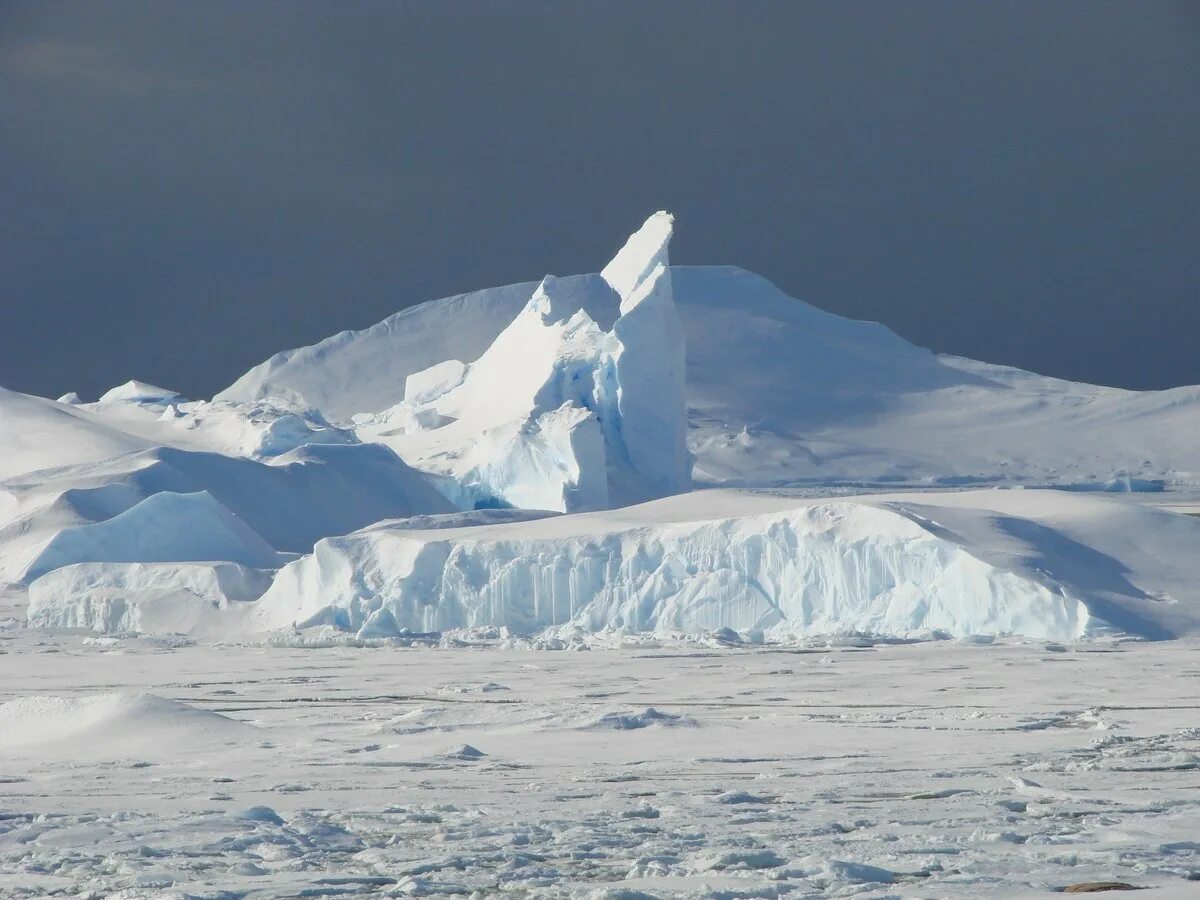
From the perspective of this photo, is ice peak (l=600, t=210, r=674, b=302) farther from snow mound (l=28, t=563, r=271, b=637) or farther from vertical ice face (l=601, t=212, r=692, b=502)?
snow mound (l=28, t=563, r=271, b=637)

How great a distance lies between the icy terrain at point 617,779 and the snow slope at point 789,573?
1517mm

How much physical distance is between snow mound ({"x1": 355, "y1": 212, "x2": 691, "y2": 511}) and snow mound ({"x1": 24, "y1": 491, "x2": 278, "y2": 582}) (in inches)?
281

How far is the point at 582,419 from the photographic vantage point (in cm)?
3166

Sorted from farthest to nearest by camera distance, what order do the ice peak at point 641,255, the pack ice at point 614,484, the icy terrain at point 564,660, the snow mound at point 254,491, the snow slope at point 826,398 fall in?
the snow slope at point 826,398 → the ice peak at point 641,255 → the snow mound at point 254,491 → the pack ice at point 614,484 → the icy terrain at point 564,660

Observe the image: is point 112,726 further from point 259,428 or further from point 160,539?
point 259,428

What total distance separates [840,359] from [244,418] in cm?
2920

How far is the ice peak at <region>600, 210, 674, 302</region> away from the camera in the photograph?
37.8 m

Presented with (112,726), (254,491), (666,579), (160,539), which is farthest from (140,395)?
(112,726)

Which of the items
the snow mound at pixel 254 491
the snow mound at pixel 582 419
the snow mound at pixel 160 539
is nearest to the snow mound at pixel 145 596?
the snow mound at pixel 160 539

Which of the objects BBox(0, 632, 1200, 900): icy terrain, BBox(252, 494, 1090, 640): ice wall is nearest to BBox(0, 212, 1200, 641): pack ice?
BBox(252, 494, 1090, 640): ice wall

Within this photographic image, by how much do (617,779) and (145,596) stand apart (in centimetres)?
1342

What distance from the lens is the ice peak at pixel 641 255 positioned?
1487 inches

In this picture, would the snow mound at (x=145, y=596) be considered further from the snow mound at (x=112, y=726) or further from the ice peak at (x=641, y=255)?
the ice peak at (x=641, y=255)

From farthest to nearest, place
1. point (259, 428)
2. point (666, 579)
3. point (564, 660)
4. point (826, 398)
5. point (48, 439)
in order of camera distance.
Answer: point (826, 398) → point (259, 428) → point (48, 439) → point (666, 579) → point (564, 660)
